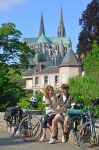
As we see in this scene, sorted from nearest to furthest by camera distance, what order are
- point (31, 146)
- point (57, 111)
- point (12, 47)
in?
point (31, 146) → point (57, 111) → point (12, 47)

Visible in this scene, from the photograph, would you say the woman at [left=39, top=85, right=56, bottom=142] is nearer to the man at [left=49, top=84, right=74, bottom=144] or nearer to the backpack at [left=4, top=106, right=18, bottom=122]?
the man at [left=49, top=84, right=74, bottom=144]

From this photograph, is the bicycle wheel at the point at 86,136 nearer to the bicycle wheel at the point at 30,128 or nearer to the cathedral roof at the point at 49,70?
the bicycle wheel at the point at 30,128

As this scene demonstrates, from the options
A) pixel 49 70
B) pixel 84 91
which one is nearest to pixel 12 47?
pixel 84 91

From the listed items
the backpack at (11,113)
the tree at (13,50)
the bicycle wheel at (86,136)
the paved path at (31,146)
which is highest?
the tree at (13,50)

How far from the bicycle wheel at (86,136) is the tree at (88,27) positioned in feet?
135

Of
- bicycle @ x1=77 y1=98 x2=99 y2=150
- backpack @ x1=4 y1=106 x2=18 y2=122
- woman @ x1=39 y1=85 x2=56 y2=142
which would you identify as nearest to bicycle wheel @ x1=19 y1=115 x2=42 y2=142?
woman @ x1=39 y1=85 x2=56 y2=142

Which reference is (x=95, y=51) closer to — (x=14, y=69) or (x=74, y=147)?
(x=14, y=69)

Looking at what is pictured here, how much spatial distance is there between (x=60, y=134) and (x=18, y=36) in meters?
41.6

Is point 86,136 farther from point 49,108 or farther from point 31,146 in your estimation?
point 49,108

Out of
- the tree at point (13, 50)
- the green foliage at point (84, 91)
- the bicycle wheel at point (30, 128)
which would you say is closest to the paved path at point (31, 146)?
the bicycle wheel at point (30, 128)

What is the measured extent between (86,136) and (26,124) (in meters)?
3.49

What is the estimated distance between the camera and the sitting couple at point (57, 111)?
12.4m

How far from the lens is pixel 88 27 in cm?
5562

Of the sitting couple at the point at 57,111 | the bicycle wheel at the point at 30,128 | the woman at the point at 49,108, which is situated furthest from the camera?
the bicycle wheel at the point at 30,128
